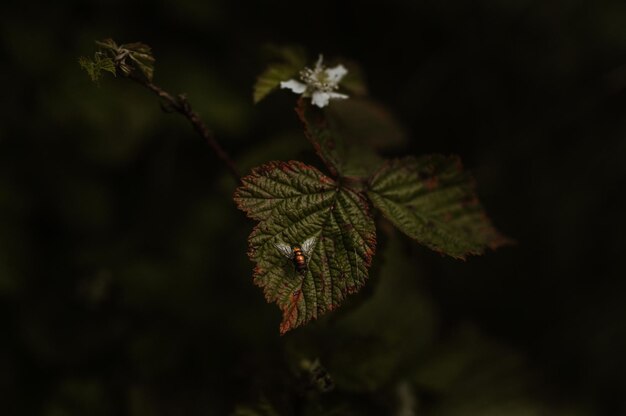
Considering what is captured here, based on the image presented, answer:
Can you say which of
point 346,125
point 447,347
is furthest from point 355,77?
point 447,347

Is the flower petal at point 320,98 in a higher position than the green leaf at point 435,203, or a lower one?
higher

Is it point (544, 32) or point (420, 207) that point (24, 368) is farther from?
point (544, 32)

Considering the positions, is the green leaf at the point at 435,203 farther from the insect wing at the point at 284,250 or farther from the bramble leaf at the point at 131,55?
the bramble leaf at the point at 131,55

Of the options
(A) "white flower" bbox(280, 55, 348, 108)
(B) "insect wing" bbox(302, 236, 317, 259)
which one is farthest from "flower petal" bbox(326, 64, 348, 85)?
(B) "insect wing" bbox(302, 236, 317, 259)

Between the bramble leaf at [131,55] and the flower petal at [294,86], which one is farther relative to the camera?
the flower petal at [294,86]

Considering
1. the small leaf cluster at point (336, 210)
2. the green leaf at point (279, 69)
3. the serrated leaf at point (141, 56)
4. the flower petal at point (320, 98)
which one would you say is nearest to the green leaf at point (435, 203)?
the small leaf cluster at point (336, 210)

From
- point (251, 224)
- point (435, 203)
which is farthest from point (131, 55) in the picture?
point (251, 224)
